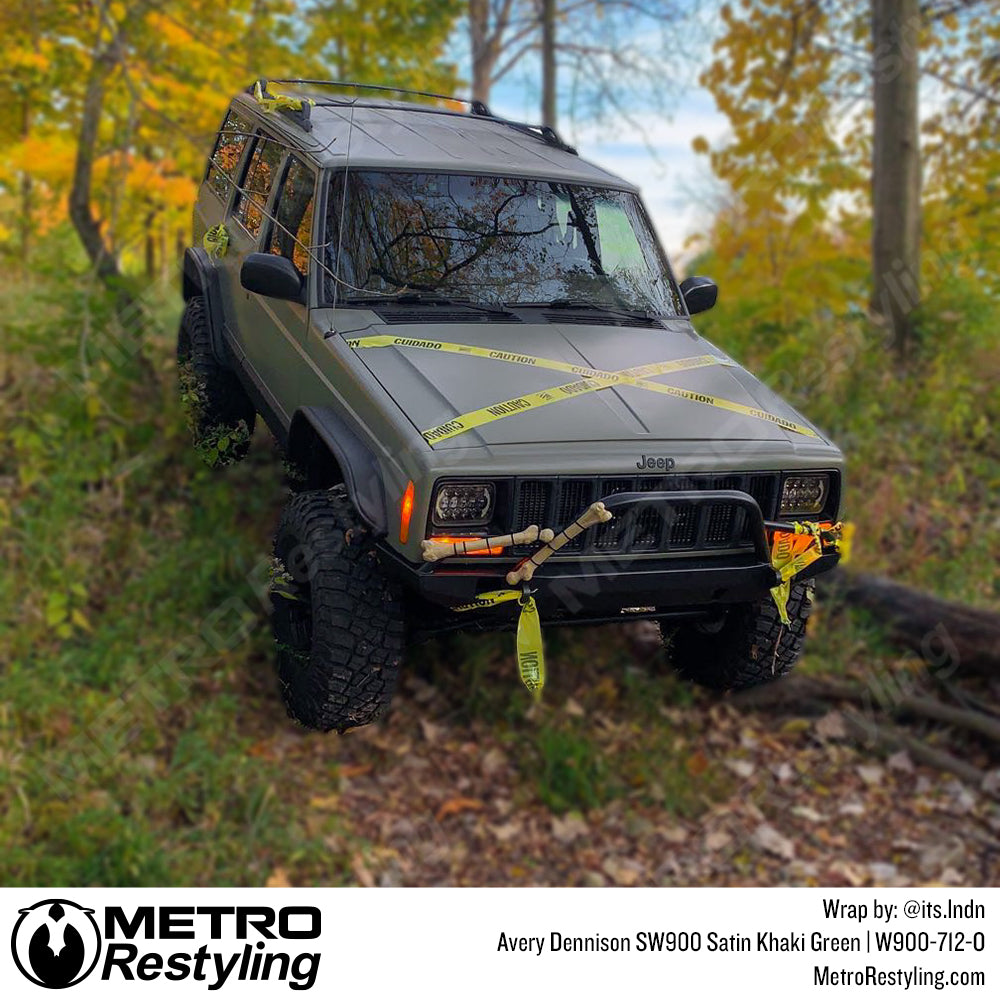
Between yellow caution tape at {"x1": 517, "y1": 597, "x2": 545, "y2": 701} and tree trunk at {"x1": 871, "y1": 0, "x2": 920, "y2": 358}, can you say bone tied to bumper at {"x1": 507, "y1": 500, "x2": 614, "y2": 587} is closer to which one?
yellow caution tape at {"x1": 517, "y1": 597, "x2": 545, "y2": 701}

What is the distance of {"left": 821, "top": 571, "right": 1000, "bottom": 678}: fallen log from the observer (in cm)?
1862

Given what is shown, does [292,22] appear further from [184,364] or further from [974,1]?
[974,1]

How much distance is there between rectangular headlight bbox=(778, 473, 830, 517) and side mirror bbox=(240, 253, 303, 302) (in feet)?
4.70

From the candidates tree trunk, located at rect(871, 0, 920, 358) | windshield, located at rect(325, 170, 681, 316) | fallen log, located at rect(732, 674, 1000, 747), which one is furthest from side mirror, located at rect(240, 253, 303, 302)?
fallen log, located at rect(732, 674, 1000, 747)

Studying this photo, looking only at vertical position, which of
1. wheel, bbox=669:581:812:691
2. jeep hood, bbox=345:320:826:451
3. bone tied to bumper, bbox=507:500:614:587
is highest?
jeep hood, bbox=345:320:826:451

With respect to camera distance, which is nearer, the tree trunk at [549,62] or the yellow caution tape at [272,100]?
the yellow caution tape at [272,100]

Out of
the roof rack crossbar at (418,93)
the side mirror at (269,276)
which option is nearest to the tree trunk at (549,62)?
the roof rack crossbar at (418,93)

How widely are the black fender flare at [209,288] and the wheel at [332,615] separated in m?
0.86

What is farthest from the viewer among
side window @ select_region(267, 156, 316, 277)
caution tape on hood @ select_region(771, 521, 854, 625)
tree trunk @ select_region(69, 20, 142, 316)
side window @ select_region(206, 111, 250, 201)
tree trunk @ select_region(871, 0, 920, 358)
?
tree trunk @ select_region(871, 0, 920, 358)

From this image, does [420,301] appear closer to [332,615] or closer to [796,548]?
[332,615]

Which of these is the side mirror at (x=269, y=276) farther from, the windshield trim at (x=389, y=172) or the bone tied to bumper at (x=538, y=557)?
the bone tied to bumper at (x=538, y=557)

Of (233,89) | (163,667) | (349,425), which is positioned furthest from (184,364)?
(163,667)

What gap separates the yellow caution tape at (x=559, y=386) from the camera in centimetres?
281

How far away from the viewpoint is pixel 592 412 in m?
2.90
